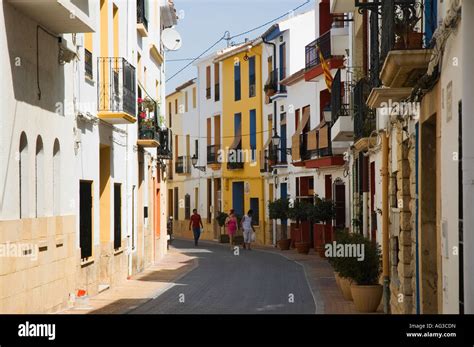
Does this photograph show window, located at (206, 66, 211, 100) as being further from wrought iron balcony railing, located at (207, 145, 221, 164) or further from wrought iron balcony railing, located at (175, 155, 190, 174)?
wrought iron balcony railing, located at (175, 155, 190, 174)

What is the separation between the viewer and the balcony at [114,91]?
743 inches

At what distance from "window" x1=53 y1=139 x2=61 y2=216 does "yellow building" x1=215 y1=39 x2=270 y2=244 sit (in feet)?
89.7

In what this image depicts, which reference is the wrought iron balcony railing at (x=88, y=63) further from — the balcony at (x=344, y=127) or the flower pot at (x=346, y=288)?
the balcony at (x=344, y=127)

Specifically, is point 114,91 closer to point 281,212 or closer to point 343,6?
point 343,6

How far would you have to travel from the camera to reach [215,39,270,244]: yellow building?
44416 millimetres

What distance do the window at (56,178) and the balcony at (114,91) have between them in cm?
351

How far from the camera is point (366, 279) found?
51.6 ft

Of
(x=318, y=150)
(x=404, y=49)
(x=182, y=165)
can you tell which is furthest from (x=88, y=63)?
(x=182, y=165)

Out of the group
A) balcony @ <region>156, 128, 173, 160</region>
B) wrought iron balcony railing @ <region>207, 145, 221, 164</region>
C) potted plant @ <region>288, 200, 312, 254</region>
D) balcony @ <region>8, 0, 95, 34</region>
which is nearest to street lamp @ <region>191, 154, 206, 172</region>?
wrought iron balcony railing @ <region>207, 145, 221, 164</region>

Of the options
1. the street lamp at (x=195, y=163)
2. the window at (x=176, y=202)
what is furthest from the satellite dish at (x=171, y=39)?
the window at (x=176, y=202)

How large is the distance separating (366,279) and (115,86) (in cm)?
691
